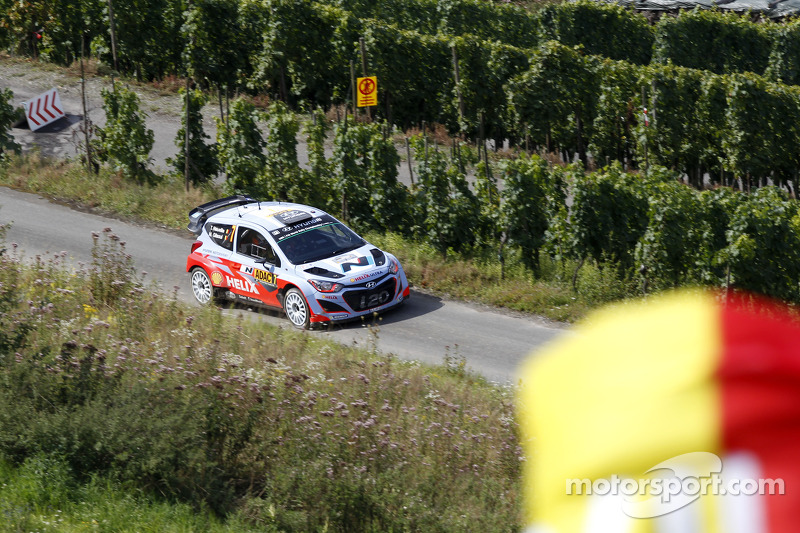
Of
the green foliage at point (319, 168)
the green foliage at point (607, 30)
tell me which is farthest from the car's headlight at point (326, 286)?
the green foliage at point (607, 30)

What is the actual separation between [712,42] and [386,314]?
79.9 feet

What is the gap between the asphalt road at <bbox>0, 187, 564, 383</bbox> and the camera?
14942 mm

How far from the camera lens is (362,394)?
9.95 metres

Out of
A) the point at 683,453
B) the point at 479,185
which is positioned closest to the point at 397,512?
the point at 683,453

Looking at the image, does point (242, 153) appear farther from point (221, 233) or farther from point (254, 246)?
point (254, 246)

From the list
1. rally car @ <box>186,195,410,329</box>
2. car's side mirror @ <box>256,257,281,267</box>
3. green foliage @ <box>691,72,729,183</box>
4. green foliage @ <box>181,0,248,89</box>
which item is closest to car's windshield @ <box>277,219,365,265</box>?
rally car @ <box>186,195,410,329</box>

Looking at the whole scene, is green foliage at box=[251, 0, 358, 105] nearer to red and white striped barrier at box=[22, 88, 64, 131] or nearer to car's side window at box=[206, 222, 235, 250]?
red and white striped barrier at box=[22, 88, 64, 131]

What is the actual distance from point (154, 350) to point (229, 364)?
4.54 ft

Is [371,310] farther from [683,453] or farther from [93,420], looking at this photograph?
[683,453]

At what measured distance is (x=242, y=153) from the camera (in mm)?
21281

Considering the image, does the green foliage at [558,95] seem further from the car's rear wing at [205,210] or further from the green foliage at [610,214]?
the car's rear wing at [205,210]

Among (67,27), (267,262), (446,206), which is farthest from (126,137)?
(67,27)

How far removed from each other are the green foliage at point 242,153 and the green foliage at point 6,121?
21.3 feet

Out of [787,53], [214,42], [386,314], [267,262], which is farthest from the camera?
[787,53]
